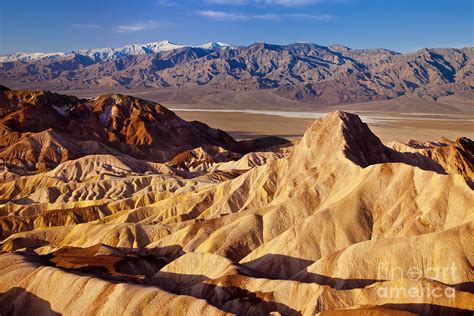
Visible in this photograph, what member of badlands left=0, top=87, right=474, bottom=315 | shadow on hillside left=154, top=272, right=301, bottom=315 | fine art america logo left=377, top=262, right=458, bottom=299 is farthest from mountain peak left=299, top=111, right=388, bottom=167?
shadow on hillside left=154, top=272, right=301, bottom=315

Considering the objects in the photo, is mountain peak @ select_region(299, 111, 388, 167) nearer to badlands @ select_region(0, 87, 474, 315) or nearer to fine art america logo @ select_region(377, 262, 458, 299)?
badlands @ select_region(0, 87, 474, 315)

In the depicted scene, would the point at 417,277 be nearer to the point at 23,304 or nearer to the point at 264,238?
the point at 264,238

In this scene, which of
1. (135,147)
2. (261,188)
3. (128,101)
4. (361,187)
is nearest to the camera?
(361,187)

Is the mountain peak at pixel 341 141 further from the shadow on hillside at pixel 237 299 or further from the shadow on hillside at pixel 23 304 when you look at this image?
the shadow on hillside at pixel 23 304

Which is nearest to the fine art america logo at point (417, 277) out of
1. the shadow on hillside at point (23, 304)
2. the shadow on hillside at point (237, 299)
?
the shadow on hillside at point (237, 299)

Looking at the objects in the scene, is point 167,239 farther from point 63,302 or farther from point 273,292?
point 273,292

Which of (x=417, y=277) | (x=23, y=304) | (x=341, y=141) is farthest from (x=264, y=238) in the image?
(x=23, y=304)

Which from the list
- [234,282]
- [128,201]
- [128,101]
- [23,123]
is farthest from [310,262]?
[128,101]
